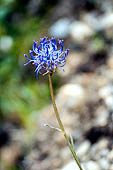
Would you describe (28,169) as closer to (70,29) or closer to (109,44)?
(109,44)

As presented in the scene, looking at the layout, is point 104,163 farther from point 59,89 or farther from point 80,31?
point 80,31

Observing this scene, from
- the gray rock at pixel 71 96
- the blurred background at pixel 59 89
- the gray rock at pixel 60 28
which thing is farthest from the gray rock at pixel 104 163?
the gray rock at pixel 60 28

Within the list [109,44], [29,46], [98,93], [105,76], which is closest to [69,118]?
[98,93]

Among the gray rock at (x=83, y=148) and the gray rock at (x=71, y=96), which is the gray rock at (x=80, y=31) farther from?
the gray rock at (x=83, y=148)

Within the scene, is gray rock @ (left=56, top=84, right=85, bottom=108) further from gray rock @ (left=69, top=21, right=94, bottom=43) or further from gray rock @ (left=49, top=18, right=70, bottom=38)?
gray rock @ (left=49, top=18, right=70, bottom=38)

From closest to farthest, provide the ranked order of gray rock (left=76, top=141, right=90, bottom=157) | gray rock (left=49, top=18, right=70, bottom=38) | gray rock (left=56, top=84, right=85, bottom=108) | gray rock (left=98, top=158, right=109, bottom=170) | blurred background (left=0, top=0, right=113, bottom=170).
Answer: gray rock (left=98, top=158, right=109, bottom=170)
gray rock (left=76, top=141, right=90, bottom=157)
blurred background (left=0, top=0, right=113, bottom=170)
gray rock (left=56, top=84, right=85, bottom=108)
gray rock (left=49, top=18, right=70, bottom=38)

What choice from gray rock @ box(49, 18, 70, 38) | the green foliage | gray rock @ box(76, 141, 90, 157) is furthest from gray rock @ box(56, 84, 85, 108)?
gray rock @ box(49, 18, 70, 38)

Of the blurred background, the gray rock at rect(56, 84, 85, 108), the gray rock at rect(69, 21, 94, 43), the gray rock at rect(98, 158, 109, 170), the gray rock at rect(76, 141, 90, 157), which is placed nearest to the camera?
the gray rock at rect(98, 158, 109, 170)

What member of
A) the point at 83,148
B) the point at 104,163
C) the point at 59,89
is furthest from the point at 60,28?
the point at 104,163

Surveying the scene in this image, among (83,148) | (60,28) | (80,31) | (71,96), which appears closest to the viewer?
(83,148)
